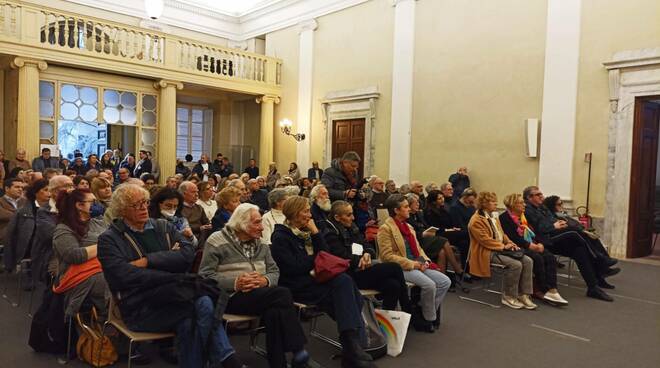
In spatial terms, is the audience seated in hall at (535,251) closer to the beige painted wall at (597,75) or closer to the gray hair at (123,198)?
the beige painted wall at (597,75)

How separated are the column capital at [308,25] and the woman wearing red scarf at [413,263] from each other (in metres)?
9.49

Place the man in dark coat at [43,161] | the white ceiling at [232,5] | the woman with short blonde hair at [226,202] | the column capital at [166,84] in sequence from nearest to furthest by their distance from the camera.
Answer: the woman with short blonde hair at [226,202], the man in dark coat at [43,161], the column capital at [166,84], the white ceiling at [232,5]

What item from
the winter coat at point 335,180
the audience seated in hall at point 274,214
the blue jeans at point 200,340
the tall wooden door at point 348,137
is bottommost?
the blue jeans at point 200,340

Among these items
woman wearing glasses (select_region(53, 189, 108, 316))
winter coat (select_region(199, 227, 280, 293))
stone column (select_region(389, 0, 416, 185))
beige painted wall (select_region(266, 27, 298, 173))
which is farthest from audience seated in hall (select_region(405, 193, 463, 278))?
beige painted wall (select_region(266, 27, 298, 173))

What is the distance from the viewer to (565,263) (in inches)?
290

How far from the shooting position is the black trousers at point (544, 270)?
205 inches

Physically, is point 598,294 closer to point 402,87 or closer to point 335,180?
point 335,180

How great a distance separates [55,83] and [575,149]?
34.3ft

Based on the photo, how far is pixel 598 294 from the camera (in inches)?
215

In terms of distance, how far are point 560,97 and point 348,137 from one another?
5274mm

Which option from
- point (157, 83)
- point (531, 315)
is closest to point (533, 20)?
point (531, 315)

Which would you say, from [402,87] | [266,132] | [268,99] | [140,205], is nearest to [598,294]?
[140,205]

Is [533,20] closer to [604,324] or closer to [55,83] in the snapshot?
[604,324]

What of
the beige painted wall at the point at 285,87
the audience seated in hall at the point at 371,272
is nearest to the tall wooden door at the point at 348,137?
the beige painted wall at the point at 285,87
